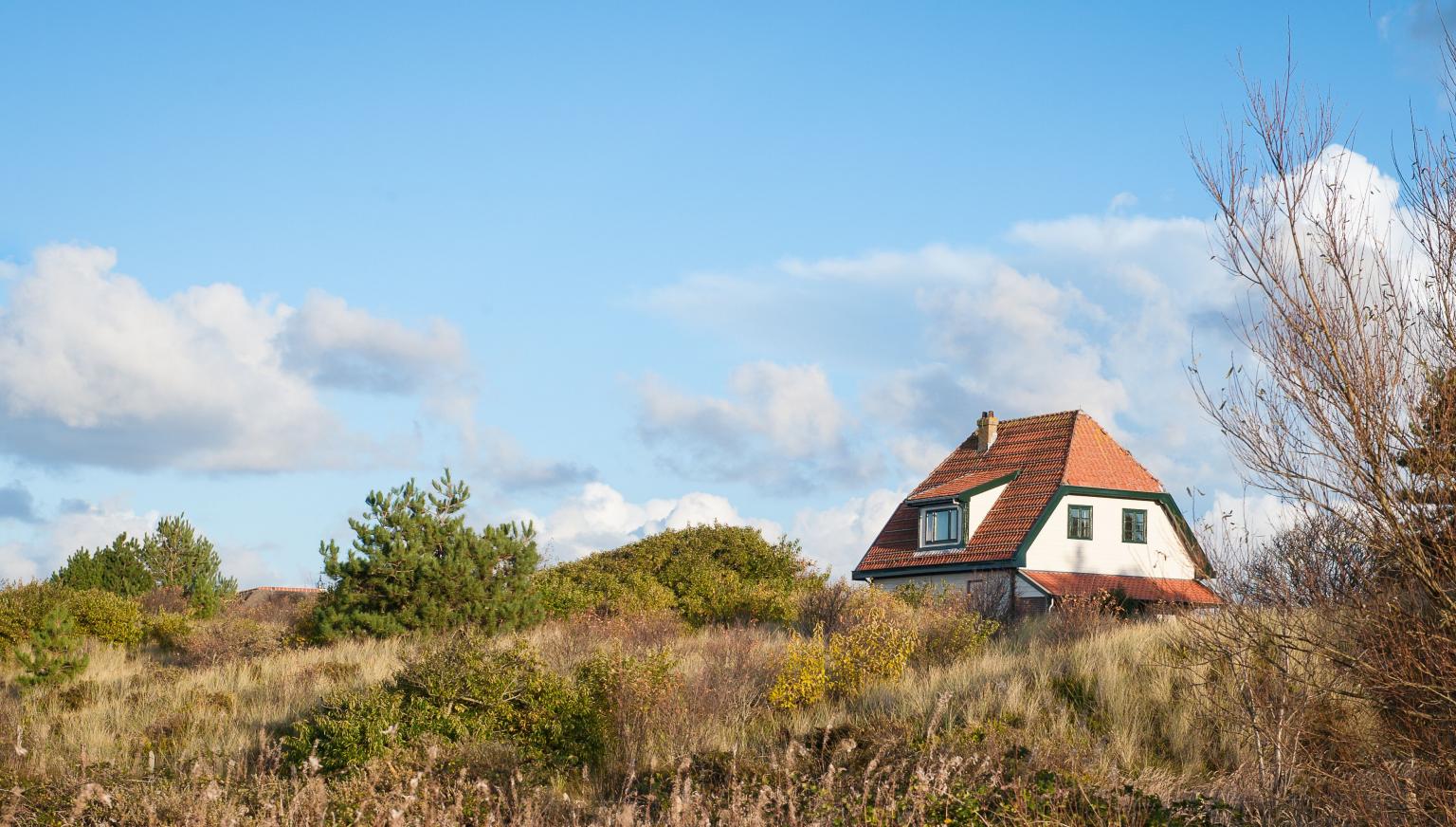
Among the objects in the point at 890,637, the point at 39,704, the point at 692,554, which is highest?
the point at 692,554

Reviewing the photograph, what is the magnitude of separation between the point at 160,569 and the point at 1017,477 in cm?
2250

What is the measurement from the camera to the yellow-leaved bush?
1375cm

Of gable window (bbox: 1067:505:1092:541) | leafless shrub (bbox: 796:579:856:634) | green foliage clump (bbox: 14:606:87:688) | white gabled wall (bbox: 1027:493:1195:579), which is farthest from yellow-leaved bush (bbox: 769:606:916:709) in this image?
gable window (bbox: 1067:505:1092:541)

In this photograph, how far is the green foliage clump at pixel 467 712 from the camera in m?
11.2

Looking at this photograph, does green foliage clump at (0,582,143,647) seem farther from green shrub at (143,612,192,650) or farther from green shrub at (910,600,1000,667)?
green shrub at (910,600,1000,667)

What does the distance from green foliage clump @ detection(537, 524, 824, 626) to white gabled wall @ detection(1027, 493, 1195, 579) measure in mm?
5425

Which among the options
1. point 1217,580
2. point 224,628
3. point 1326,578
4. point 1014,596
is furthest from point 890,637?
point 1014,596

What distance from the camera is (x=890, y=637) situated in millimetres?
15336

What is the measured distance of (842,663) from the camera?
14.7 metres

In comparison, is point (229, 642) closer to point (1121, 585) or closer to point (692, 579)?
point (692, 579)

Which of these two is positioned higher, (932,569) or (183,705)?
(932,569)

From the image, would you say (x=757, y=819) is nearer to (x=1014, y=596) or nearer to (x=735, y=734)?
(x=735, y=734)

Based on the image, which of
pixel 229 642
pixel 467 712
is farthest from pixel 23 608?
pixel 467 712

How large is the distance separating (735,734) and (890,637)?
385 centimetres
